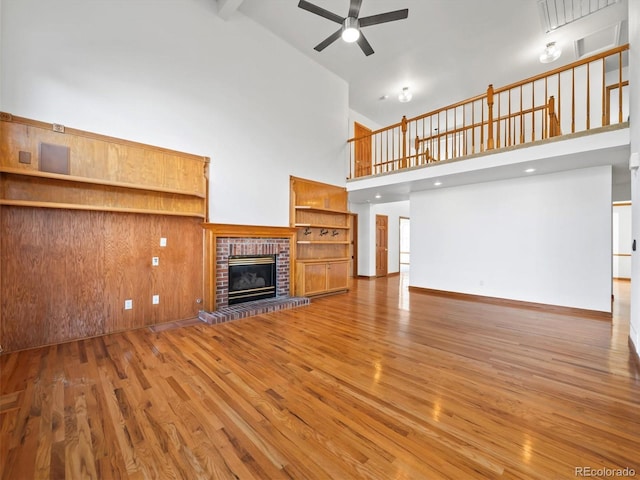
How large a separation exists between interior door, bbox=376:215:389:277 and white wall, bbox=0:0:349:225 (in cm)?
347

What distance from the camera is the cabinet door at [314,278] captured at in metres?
5.62

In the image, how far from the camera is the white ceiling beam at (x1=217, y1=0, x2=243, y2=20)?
13.8ft

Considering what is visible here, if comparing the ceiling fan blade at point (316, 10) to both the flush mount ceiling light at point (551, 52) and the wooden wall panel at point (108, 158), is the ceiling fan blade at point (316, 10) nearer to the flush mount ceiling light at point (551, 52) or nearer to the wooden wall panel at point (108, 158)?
the wooden wall panel at point (108, 158)

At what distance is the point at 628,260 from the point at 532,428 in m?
10.2

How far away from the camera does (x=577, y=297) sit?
4.61 metres

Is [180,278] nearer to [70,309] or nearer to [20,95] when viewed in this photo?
[70,309]

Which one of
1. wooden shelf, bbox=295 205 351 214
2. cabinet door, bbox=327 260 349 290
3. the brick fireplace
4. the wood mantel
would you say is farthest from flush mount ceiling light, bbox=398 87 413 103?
the wood mantel

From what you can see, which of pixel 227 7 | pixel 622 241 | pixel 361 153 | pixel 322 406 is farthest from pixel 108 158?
pixel 622 241

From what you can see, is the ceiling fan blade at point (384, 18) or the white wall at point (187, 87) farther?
the ceiling fan blade at point (384, 18)

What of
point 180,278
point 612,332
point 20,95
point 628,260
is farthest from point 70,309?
point 628,260

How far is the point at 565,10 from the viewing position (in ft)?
14.9

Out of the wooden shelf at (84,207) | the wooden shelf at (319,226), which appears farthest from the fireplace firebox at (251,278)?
the wooden shelf at (84,207)

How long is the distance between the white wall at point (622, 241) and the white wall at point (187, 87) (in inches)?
356

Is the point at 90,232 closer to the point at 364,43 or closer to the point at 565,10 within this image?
the point at 364,43
